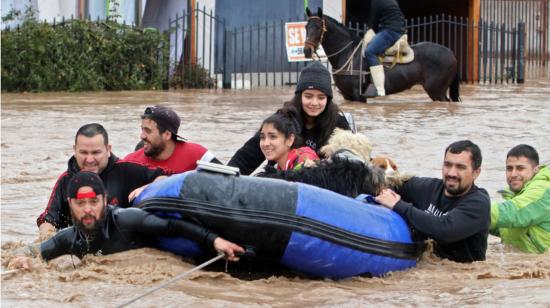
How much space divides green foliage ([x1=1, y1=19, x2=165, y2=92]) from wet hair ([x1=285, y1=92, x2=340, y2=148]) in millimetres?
12752

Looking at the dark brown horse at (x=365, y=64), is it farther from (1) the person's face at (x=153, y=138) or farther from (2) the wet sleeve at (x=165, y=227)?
(2) the wet sleeve at (x=165, y=227)

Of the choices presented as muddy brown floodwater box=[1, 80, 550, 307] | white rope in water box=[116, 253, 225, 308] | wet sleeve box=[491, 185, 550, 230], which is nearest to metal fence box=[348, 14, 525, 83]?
muddy brown floodwater box=[1, 80, 550, 307]

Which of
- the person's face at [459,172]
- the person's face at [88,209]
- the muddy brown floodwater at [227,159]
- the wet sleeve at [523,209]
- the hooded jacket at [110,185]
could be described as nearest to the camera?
the muddy brown floodwater at [227,159]

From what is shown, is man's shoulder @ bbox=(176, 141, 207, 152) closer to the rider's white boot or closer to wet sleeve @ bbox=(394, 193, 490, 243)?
wet sleeve @ bbox=(394, 193, 490, 243)

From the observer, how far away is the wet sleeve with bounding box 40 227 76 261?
20.5ft

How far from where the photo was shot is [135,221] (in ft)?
20.1

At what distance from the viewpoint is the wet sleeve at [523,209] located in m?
7.23

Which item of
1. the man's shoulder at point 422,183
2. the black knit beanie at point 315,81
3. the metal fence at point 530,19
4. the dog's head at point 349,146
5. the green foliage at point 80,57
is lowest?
the man's shoulder at point 422,183

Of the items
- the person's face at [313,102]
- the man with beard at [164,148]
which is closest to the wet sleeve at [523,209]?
the person's face at [313,102]

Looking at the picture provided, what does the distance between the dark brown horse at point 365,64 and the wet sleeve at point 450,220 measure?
37.1 feet

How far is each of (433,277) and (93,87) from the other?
48.7ft

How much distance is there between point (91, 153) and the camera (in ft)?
22.7

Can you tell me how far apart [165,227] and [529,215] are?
254cm

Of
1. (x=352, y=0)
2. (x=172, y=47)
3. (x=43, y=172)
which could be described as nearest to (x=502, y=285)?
(x=43, y=172)
